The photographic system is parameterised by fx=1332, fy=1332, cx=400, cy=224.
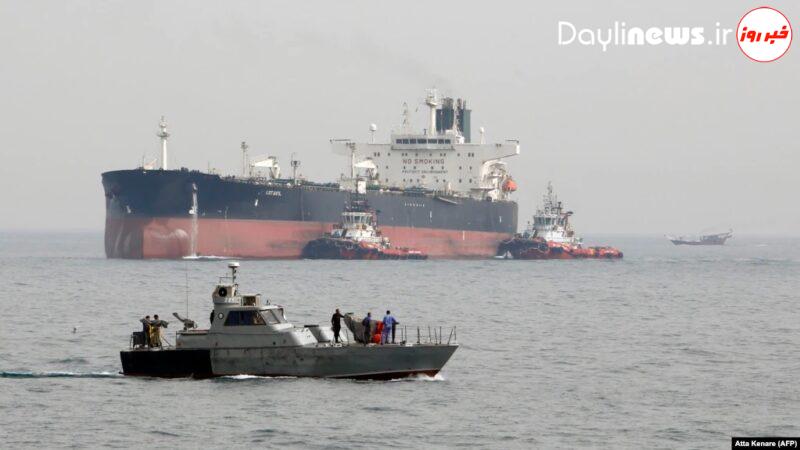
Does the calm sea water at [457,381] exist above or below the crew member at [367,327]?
below

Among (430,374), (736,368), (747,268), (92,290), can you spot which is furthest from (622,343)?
(747,268)

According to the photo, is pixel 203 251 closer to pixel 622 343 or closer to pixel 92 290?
pixel 92 290

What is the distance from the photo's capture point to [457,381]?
39031mm

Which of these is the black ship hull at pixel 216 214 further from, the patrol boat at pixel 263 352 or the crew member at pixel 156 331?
the patrol boat at pixel 263 352

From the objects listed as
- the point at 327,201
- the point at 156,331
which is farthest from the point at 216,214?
the point at 156,331

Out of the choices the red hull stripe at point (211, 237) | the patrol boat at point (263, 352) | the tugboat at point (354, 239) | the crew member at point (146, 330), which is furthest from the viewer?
the tugboat at point (354, 239)

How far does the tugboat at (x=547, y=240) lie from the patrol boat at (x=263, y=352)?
95.8 metres

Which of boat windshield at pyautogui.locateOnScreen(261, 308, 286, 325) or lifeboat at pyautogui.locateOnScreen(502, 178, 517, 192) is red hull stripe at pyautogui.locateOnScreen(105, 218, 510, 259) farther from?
boat windshield at pyautogui.locateOnScreen(261, 308, 286, 325)

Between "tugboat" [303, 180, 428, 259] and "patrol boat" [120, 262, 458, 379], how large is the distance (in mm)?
76159

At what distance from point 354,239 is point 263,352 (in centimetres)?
7725

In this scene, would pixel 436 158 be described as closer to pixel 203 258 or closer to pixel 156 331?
pixel 203 258

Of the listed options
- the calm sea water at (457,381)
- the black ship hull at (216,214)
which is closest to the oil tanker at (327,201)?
the black ship hull at (216,214)

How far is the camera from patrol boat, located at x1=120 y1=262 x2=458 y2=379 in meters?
36.4

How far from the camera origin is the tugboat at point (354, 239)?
113312 millimetres
